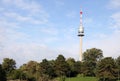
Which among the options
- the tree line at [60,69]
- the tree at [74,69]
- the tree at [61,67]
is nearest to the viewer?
the tree line at [60,69]

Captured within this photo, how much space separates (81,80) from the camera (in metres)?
119

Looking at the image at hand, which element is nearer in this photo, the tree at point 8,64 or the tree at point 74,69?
the tree at point 8,64

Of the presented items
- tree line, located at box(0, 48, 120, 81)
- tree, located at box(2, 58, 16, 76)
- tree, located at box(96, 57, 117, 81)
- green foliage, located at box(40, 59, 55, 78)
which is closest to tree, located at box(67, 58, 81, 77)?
tree line, located at box(0, 48, 120, 81)

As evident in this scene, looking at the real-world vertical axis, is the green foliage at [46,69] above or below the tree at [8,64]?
below

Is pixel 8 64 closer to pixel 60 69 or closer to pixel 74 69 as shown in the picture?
pixel 60 69

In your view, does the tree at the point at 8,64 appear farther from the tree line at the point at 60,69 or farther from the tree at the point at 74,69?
the tree at the point at 74,69

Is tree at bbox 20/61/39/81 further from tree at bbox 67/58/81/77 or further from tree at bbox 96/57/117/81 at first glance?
tree at bbox 96/57/117/81

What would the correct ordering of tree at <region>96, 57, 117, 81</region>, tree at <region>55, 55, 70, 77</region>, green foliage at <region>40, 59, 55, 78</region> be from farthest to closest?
green foliage at <region>40, 59, 55, 78</region>, tree at <region>55, 55, 70, 77</region>, tree at <region>96, 57, 117, 81</region>

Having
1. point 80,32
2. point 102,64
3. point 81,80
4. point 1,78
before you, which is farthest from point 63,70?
point 80,32

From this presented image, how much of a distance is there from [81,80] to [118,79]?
1487 cm

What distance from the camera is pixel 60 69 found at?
420 feet

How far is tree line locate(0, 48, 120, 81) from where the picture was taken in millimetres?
113425

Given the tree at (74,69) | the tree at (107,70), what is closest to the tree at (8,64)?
the tree at (74,69)

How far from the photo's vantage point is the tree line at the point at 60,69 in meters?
113
